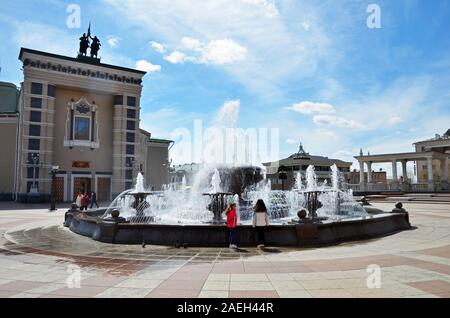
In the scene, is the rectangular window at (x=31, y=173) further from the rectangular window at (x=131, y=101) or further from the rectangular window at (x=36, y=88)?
the rectangular window at (x=131, y=101)

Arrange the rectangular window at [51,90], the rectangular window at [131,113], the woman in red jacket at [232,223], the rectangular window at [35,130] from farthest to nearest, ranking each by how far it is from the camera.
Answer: the rectangular window at [131,113], the rectangular window at [51,90], the rectangular window at [35,130], the woman in red jacket at [232,223]

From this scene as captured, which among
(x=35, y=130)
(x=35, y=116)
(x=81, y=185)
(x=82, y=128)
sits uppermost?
(x=35, y=116)

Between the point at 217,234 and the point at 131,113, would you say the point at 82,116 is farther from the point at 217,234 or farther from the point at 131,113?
the point at 217,234

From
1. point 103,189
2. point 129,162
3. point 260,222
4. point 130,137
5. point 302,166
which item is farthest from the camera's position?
point 302,166

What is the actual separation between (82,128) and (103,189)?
7889 mm

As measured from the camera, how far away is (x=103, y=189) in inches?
1644

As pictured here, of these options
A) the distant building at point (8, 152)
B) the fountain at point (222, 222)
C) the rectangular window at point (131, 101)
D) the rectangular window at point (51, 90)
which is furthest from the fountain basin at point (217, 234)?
the distant building at point (8, 152)

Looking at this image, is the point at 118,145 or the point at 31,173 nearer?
the point at 31,173

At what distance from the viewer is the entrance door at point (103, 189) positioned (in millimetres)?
41438

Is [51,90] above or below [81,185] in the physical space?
above

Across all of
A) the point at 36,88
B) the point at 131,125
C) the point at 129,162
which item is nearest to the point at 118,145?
the point at 129,162

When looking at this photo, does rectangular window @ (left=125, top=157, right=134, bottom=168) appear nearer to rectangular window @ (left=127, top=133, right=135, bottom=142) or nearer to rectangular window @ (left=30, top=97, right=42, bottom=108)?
rectangular window @ (left=127, top=133, right=135, bottom=142)

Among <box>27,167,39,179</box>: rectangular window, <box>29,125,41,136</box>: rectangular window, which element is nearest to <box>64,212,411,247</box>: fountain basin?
<box>27,167,39,179</box>: rectangular window
